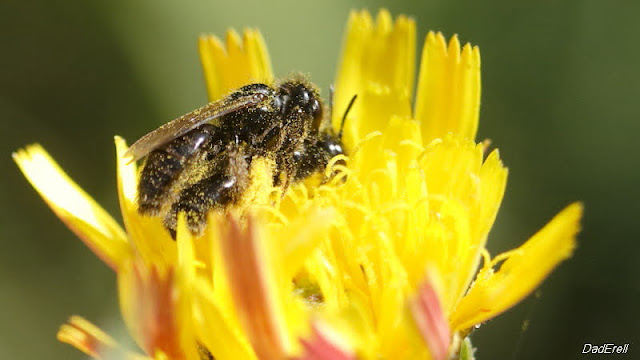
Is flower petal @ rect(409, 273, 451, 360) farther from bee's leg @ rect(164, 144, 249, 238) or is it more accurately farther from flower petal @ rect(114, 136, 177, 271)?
flower petal @ rect(114, 136, 177, 271)

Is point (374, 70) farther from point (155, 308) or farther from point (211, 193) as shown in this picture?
point (155, 308)

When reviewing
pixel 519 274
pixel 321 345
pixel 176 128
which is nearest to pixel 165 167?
pixel 176 128

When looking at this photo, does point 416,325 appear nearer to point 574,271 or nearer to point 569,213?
point 569,213

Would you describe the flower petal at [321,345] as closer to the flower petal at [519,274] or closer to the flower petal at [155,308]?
the flower petal at [155,308]

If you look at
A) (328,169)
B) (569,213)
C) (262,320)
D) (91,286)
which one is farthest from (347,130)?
(91,286)

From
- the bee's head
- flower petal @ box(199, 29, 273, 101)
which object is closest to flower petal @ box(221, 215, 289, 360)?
the bee's head
